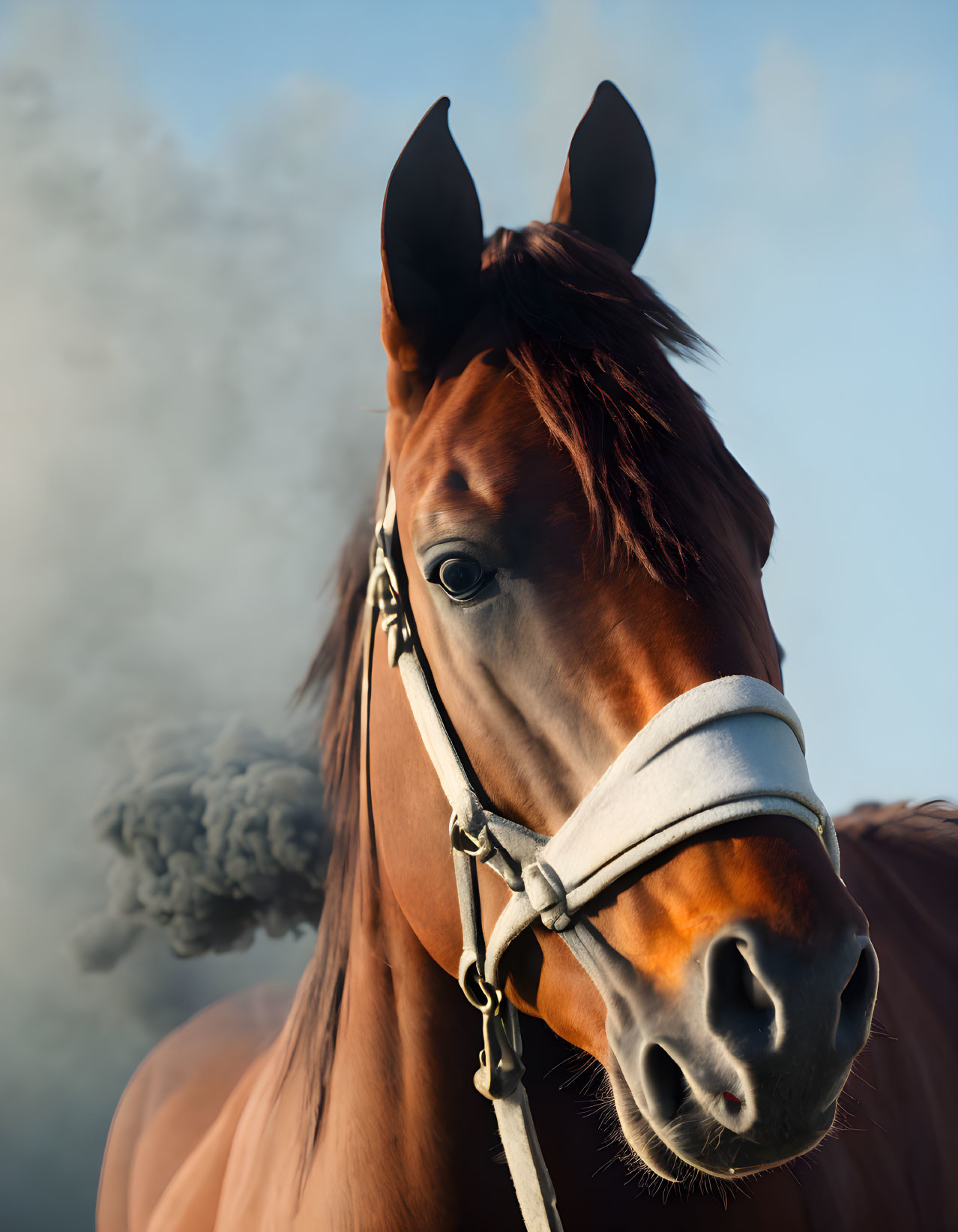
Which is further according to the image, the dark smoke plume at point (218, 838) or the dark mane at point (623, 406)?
the dark smoke plume at point (218, 838)

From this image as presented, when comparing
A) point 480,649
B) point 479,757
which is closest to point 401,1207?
point 479,757

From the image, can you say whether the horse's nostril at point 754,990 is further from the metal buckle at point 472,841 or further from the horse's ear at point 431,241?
the horse's ear at point 431,241

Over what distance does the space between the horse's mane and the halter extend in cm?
18

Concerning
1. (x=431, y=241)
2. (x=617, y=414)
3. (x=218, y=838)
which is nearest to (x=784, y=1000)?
(x=617, y=414)

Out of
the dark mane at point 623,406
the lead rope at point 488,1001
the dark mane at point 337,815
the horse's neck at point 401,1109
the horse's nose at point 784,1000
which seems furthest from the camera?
the dark mane at point 337,815

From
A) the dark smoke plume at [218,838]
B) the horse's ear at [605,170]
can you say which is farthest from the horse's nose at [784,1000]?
the dark smoke plume at [218,838]

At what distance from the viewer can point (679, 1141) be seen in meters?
0.91

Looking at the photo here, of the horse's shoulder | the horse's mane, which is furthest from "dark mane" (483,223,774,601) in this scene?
the horse's shoulder

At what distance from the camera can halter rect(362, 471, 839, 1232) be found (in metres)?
0.94

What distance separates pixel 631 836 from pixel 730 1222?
81 cm

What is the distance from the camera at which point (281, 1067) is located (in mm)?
1806

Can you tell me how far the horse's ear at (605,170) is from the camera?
1643 mm

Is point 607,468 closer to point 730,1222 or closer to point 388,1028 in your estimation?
point 388,1028

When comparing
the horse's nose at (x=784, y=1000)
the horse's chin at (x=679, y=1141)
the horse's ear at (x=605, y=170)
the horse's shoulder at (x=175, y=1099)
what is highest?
the horse's ear at (x=605, y=170)
